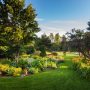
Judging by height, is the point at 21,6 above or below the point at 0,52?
above

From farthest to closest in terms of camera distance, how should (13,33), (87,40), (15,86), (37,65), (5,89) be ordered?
1. (13,33)
2. (37,65)
3. (87,40)
4. (15,86)
5. (5,89)

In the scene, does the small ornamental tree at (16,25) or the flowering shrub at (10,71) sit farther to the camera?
the small ornamental tree at (16,25)

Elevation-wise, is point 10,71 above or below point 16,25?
below

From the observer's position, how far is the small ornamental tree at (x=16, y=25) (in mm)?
39312

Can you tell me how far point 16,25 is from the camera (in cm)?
4225

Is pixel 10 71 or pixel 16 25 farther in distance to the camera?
pixel 16 25

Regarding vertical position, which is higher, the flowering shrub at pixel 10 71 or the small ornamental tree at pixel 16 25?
the small ornamental tree at pixel 16 25

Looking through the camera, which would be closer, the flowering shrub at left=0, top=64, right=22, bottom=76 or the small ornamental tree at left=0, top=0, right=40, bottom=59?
the flowering shrub at left=0, top=64, right=22, bottom=76

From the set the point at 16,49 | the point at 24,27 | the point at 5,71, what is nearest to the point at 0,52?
the point at 16,49

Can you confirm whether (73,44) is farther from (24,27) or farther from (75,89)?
(24,27)

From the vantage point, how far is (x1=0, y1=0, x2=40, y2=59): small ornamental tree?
39.3 meters

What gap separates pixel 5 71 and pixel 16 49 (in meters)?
21.2

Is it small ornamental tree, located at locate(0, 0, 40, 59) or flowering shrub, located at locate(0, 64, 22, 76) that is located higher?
small ornamental tree, located at locate(0, 0, 40, 59)

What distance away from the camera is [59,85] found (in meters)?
15.8
